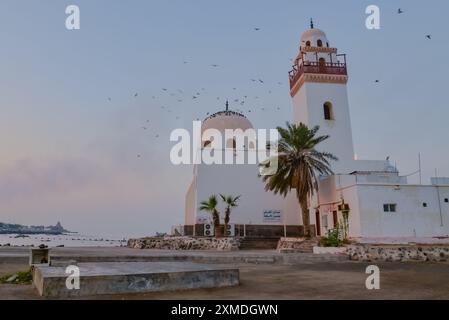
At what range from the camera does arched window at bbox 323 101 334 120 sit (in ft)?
94.2

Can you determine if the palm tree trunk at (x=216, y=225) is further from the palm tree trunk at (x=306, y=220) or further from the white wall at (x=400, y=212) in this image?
the white wall at (x=400, y=212)

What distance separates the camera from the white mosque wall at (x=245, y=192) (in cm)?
2747

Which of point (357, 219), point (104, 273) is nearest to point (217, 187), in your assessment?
point (357, 219)

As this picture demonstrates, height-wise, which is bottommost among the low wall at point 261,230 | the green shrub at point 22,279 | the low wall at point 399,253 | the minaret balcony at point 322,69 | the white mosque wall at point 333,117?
the low wall at point 399,253

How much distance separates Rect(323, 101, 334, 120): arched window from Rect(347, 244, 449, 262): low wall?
14463mm

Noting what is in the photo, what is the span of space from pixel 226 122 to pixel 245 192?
293 inches

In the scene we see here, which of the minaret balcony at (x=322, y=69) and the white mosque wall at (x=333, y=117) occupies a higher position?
the minaret balcony at (x=322, y=69)

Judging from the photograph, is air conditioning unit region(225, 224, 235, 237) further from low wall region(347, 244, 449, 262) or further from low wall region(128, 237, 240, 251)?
low wall region(347, 244, 449, 262)

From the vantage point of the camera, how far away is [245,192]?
28.1m

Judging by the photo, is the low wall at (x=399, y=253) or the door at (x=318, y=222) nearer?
the low wall at (x=399, y=253)

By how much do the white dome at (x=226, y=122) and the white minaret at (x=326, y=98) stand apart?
5233 mm

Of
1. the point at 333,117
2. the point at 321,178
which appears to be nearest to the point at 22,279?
the point at 321,178

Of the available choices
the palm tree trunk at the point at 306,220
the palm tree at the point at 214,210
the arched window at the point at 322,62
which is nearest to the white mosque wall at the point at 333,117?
the arched window at the point at 322,62
